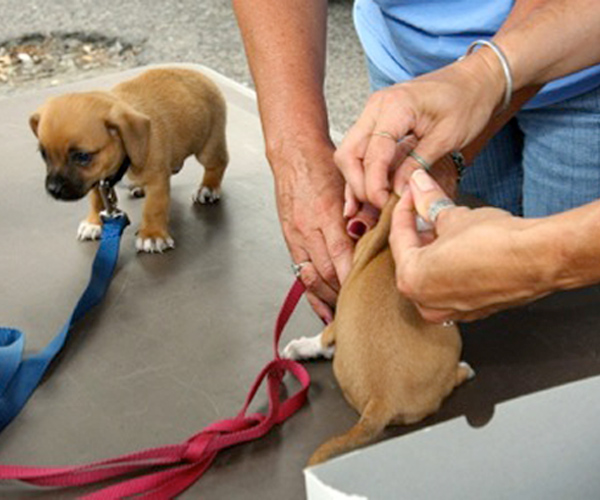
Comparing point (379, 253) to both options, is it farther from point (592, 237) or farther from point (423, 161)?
point (592, 237)

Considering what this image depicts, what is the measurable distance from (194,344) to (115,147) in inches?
17.5

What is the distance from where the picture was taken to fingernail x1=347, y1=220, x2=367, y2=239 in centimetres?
109

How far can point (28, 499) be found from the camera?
2.91 feet

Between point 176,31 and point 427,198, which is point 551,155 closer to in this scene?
point 427,198

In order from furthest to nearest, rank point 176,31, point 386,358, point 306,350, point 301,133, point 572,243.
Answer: point 176,31 → point 301,133 → point 306,350 → point 386,358 → point 572,243

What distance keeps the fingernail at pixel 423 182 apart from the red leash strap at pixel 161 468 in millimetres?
242

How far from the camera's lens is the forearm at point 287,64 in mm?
1206

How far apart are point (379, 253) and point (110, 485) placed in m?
0.33

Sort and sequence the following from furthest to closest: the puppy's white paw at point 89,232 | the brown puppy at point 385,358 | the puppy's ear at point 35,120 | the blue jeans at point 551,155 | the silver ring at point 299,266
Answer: the puppy's ear at point 35,120 < the puppy's white paw at point 89,232 < the blue jeans at point 551,155 < the silver ring at point 299,266 < the brown puppy at point 385,358

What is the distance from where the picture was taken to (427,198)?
0.94 m

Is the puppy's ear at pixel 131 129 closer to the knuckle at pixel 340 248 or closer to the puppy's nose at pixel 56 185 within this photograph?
the puppy's nose at pixel 56 185

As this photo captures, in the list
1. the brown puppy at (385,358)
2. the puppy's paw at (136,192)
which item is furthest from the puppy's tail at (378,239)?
the puppy's paw at (136,192)

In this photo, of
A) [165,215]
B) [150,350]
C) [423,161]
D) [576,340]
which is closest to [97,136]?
[165,215]

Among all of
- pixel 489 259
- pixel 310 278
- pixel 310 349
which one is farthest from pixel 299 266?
pixel 489 259
